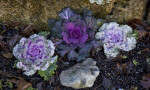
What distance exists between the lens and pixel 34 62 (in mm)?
2143

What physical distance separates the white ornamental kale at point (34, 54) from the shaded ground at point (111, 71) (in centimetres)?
15

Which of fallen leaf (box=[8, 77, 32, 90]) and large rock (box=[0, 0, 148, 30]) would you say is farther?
large rock (box=[0, 0, 148, 30])

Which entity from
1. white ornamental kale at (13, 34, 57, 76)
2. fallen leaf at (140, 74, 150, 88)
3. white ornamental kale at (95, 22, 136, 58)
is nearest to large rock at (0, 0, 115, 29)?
white ornamental kale at (95, 22, 136, 58)

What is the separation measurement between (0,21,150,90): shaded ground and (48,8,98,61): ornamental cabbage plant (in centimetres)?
15

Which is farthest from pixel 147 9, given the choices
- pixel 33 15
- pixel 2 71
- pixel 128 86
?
pixel 2 71

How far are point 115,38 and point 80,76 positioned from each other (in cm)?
66

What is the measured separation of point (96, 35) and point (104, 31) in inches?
4.5

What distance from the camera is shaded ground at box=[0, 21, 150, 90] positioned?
221 centimetres

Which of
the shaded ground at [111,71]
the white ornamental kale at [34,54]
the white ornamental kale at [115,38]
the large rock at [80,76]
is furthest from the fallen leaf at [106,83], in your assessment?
the white ornamental kale at [34,54]

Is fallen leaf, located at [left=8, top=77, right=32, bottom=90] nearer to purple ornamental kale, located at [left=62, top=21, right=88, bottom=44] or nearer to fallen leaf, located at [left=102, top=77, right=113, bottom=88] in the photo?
purple ornamental kale, located at [left=62, top=21, right=88, bottom=44]

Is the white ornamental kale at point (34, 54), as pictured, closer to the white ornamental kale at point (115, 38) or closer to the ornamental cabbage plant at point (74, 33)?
the ornamental cabbage plant at point (74, 33)

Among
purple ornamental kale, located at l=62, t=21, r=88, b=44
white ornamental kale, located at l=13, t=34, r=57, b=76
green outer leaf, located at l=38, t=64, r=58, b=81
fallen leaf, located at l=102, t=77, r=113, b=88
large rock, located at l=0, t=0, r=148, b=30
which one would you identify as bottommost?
fallen leaf, located at l=102, t=77, r=113, b=88

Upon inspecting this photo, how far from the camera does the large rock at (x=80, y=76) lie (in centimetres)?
209

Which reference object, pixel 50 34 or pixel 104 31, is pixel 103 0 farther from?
pixel 50 34
